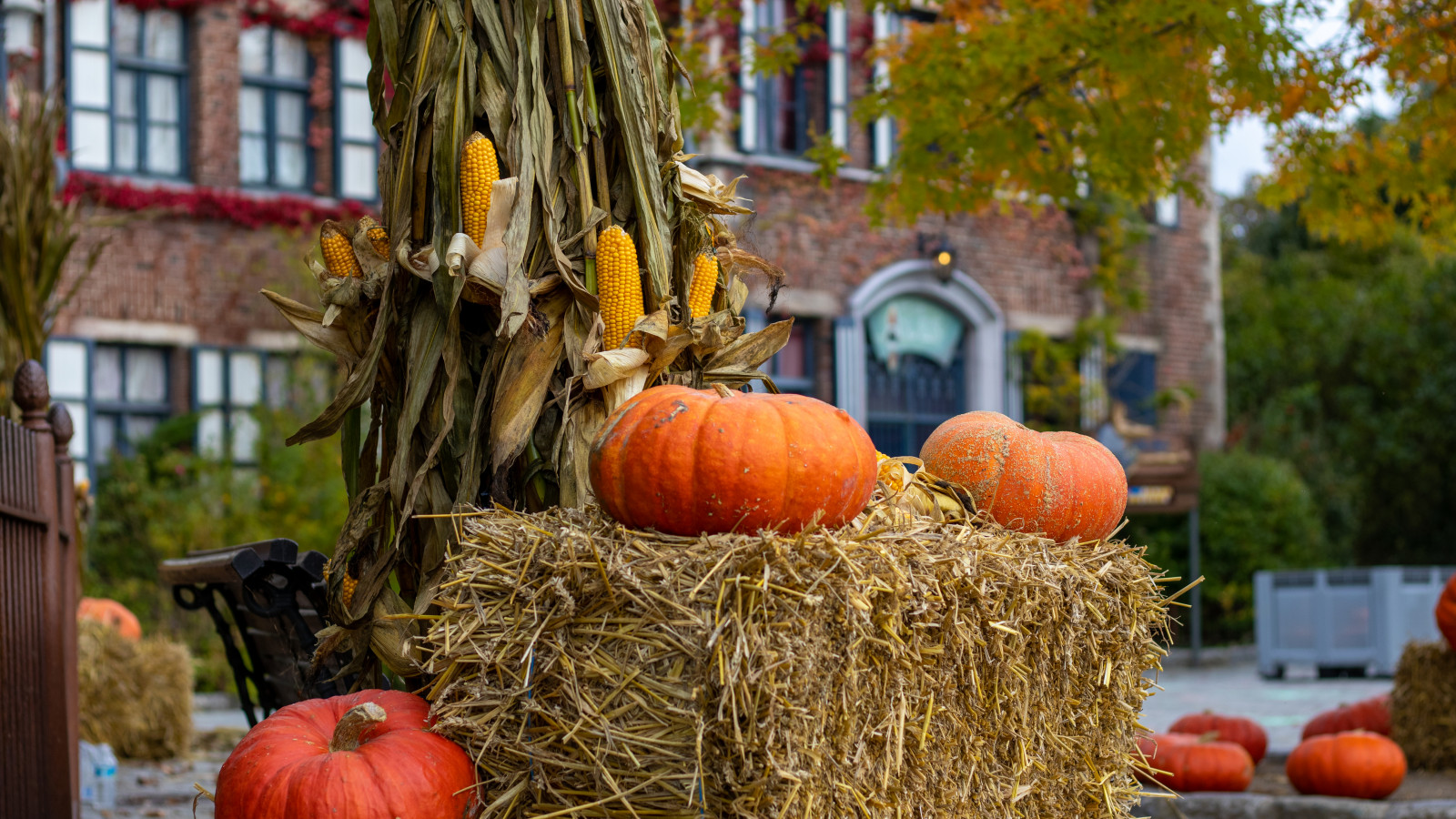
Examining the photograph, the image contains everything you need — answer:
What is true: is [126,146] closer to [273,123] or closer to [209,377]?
[273,123]

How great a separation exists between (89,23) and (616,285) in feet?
37.4

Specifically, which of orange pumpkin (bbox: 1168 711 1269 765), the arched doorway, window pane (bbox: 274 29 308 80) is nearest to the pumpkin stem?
orange pumpkin (bbox: 1168 711 1269 765)

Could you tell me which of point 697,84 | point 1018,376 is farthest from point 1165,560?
point 697,84

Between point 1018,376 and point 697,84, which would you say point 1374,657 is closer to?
point 1018,376

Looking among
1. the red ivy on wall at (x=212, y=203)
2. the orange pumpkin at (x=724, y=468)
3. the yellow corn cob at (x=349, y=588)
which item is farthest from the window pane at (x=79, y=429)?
the orange pumpkin at (x=724, y=468)

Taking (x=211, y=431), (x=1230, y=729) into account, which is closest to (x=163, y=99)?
(x=211, y=431)

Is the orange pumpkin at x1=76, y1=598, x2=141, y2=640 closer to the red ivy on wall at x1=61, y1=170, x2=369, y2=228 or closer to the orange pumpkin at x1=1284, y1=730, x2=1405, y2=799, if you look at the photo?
the red ivy on wall at x1=61, y1=170, x2=369, y2=228

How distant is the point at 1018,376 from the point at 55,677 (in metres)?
13.1

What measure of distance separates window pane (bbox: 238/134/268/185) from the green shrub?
971cm

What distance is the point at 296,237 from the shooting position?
43.5 ft

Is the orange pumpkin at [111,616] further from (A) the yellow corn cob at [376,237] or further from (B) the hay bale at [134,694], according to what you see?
(A) the yellow corn cob at [376,237]

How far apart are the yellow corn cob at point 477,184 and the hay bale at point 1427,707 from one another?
194 inches

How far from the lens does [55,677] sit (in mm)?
4121

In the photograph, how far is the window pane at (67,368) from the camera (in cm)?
1230
